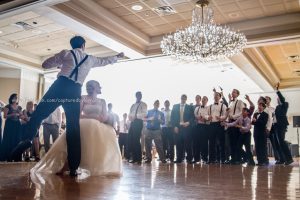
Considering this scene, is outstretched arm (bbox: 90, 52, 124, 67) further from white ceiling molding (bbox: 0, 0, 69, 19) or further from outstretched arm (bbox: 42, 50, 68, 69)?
white ceiling molding (bbox: 0, 0, 69, 19)

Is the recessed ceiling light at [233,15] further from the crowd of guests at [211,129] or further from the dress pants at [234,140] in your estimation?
the dress pants at [234,140]

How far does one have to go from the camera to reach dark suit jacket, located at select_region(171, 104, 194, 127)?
21.4 feet

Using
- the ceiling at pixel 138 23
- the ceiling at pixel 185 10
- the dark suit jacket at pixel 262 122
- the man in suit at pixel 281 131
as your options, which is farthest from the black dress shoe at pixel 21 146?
the man in suit at pixel 281 131

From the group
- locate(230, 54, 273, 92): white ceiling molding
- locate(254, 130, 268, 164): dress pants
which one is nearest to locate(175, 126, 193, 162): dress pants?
locate(254, 130, 268, 164): dress pants

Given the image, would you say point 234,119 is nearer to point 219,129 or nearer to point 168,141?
point 219,129

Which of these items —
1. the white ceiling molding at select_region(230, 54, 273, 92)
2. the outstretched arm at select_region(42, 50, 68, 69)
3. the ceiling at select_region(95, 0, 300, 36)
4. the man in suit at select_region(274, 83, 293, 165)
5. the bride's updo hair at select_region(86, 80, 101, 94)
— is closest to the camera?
the outstretched arm at select_region(42, 50, 68, 69)

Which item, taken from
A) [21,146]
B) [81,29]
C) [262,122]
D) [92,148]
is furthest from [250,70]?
[21,146]

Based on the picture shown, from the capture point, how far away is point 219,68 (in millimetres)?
12211

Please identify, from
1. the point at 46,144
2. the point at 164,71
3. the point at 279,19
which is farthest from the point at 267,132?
the point at 164,71

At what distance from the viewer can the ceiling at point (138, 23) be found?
22.4 feet

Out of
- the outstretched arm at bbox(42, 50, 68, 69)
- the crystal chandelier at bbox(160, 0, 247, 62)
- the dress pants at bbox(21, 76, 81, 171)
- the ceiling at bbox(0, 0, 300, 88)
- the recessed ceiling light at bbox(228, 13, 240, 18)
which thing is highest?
the recessed ceiling light at bbox(228, 13, 240, 18)

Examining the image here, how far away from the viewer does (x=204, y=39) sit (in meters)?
6.93

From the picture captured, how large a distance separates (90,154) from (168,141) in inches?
160

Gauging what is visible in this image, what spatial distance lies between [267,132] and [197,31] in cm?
258
